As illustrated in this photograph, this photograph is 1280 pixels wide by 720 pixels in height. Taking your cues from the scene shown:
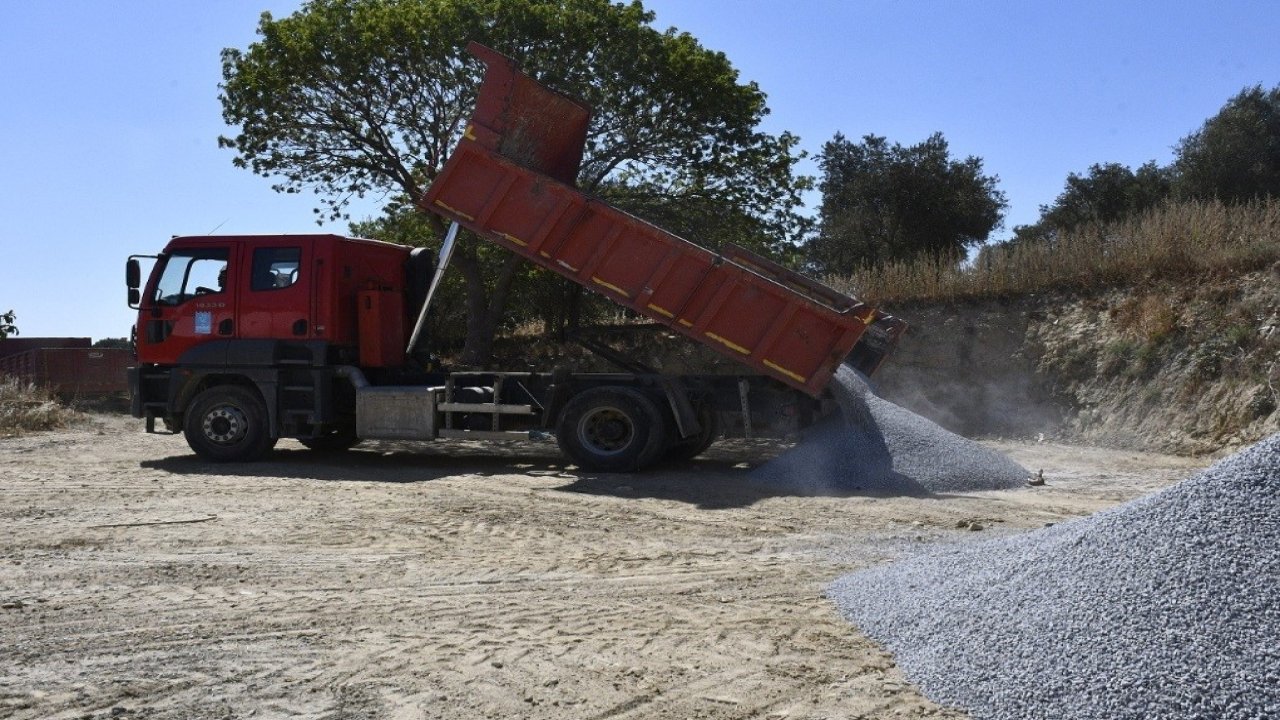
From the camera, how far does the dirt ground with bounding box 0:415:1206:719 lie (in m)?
4.69

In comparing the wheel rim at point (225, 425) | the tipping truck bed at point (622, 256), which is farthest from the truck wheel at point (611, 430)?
the wheel rim at point (225, 425)

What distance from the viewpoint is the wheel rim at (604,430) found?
1219 cm

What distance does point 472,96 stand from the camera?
18.0 metres

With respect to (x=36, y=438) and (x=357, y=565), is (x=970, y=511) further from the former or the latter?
(x=36, y=438)

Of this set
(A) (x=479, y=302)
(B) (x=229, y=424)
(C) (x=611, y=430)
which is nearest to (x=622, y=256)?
(C) (x=611, y=430)

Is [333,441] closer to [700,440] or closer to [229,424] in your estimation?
[229,424]

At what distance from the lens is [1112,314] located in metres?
16.5

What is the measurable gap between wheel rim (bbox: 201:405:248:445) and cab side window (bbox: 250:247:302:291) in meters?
1.56

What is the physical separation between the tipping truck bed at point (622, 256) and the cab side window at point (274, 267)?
7.21 feet

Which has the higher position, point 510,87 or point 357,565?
point 510,87

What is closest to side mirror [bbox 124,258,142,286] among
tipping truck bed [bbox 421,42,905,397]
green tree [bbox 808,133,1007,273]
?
tipping truck bed [bbox 421,42,905,397]

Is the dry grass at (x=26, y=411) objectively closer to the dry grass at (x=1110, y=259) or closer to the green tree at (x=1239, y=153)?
the dry grass at (x=1110, y=259)

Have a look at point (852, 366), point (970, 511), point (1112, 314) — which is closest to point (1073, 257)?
point (1112, 314)

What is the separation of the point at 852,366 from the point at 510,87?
5.01 meters
